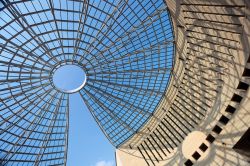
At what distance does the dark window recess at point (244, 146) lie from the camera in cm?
3312

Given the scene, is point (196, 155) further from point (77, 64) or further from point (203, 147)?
point (77, 64)

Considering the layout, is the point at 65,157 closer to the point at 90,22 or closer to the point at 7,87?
the point at 7,87

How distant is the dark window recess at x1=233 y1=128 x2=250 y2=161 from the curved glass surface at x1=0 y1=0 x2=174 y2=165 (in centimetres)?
1582

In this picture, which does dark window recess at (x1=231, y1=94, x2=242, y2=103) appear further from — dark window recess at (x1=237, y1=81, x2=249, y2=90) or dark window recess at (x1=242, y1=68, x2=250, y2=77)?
dark window recess at (x1=242, y1=68, x2=250, y2=77)

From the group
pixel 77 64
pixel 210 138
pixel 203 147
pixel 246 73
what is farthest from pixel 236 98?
pixel 77 64

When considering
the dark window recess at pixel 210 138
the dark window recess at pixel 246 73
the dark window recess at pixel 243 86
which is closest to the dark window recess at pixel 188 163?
the dark window recess at pixel 210 138

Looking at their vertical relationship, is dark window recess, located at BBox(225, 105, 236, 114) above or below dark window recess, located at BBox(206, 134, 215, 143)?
above

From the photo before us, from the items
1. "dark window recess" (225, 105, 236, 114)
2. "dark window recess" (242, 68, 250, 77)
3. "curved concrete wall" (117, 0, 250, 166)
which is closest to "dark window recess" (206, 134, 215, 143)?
"curved concrete wall" (117, 0, 250, 166)

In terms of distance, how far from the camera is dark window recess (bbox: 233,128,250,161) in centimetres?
3312

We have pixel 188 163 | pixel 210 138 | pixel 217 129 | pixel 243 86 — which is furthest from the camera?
pixel 188 163

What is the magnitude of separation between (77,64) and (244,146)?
1052 inches

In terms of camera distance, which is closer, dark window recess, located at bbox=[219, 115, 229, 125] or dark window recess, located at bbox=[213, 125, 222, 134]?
dark window recess, located at bbox=[219, 115, 229, 125]

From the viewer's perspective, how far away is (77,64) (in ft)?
144

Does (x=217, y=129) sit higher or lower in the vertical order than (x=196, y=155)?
higher
